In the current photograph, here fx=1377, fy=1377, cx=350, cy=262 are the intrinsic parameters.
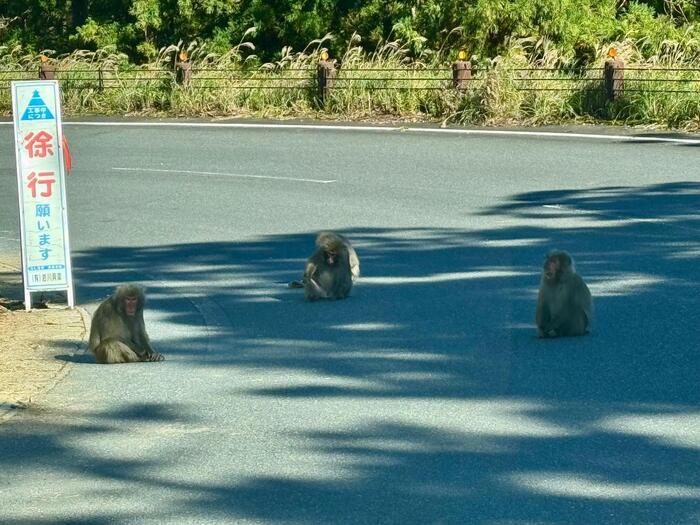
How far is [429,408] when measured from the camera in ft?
28.7

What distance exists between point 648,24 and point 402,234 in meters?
23.7

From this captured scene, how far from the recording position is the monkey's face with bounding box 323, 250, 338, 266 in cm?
1228

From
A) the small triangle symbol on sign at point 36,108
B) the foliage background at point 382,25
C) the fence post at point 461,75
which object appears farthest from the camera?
the foliage background at point 382,25

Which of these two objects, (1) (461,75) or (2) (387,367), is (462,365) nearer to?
(2) (387,367)

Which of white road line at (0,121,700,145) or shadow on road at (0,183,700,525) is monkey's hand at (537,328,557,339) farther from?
white road line at (0,121,700,145)

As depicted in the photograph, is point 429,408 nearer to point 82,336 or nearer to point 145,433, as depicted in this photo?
point 145,433

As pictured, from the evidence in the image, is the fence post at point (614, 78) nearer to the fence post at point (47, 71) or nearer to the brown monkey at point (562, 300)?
the fence post at point (47, 71)

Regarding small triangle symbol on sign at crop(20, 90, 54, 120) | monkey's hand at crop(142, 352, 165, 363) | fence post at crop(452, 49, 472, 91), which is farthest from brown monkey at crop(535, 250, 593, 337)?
fence post at crop(452, 49, 472, 91)

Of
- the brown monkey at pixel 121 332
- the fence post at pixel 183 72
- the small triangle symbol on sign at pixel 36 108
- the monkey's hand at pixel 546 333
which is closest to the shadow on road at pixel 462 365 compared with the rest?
the monkey's hand at pixel 546 333

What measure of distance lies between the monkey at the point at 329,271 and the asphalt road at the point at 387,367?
0.46 ft

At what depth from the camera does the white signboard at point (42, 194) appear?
12562 millimetres

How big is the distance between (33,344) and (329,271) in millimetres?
2701

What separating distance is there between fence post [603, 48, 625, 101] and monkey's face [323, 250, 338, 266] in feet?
46.6

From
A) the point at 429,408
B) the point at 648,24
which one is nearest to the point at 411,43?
the point at 648,24
